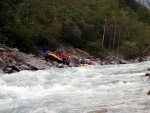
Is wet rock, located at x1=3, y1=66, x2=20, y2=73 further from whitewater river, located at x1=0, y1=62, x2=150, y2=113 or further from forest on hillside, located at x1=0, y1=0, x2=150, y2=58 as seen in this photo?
forest on hillside, located at x1=0, y1=0, x2=150, y2=58

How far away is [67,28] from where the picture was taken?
136 feet

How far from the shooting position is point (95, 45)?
143 feet

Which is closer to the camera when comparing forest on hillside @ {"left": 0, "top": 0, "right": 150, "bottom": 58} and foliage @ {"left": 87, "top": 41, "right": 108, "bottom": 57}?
forest on hillside @ {"left": 0, "top": 0, "right": 150, "bottom": 58}

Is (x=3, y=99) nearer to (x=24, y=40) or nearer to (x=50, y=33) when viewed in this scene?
(x=24, y=40)

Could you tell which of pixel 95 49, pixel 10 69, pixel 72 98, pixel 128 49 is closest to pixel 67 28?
pixel 95 49

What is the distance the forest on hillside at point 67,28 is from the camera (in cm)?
2846

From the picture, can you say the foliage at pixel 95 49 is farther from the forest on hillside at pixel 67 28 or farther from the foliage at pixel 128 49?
the foliage at pixel 128 49

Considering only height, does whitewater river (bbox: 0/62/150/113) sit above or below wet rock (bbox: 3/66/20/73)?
above

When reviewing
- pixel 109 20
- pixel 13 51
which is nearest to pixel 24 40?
pixel 13 51

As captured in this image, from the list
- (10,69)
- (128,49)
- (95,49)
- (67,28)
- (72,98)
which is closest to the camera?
(72,98)

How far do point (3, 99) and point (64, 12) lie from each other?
34.1 m

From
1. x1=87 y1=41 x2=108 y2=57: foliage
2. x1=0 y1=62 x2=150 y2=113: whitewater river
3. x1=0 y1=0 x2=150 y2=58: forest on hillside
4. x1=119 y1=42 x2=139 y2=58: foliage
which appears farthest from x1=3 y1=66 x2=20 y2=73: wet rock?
x1=119 y1=42 x2=139 y2=58: foliage

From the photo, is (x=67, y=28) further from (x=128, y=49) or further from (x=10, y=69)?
(x=10, y=69)

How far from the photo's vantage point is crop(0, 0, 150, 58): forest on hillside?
28456mm
